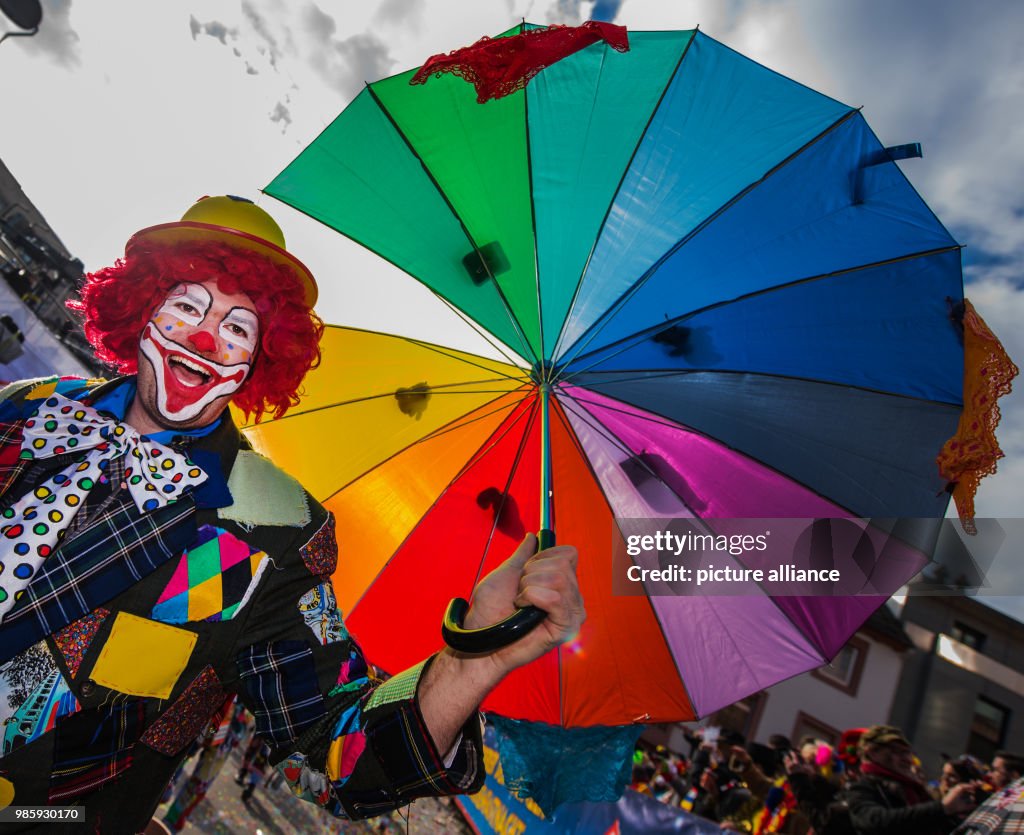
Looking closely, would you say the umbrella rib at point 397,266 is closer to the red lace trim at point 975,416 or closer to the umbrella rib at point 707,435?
the umbrella rib at point 707,435

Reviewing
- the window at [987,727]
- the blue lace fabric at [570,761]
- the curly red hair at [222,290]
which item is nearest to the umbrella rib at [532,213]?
the curly red hair at [222,290]

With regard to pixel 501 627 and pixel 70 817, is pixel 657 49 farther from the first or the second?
pixel 70 817

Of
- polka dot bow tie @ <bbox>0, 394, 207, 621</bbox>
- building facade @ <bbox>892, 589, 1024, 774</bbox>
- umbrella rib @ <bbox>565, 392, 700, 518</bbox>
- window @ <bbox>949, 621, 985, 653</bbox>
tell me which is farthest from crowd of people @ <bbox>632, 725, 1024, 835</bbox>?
window @ <bbox>949, 621, 985, 653</bbox>

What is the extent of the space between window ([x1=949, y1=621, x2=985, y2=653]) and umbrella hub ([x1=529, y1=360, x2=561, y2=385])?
79.1 ft

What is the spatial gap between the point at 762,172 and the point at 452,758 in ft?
7.99

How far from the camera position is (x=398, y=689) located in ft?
5.25

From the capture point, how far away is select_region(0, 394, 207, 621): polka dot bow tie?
148 centimetres

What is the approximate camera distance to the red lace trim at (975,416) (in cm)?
258

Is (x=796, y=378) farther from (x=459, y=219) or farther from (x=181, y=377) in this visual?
(x=181, y=377)

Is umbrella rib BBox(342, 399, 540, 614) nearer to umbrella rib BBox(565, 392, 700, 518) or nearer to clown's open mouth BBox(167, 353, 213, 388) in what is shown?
umbrella rib BBox(565, 392, 700, 518)

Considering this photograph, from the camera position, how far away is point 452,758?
1.53 m

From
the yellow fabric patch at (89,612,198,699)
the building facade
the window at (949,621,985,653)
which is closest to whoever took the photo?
the yellow fabric patch at (89,612,198,699)

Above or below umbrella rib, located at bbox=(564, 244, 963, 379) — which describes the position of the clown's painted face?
below

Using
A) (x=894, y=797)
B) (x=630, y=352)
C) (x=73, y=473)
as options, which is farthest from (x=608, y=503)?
(x=894, y=797)
